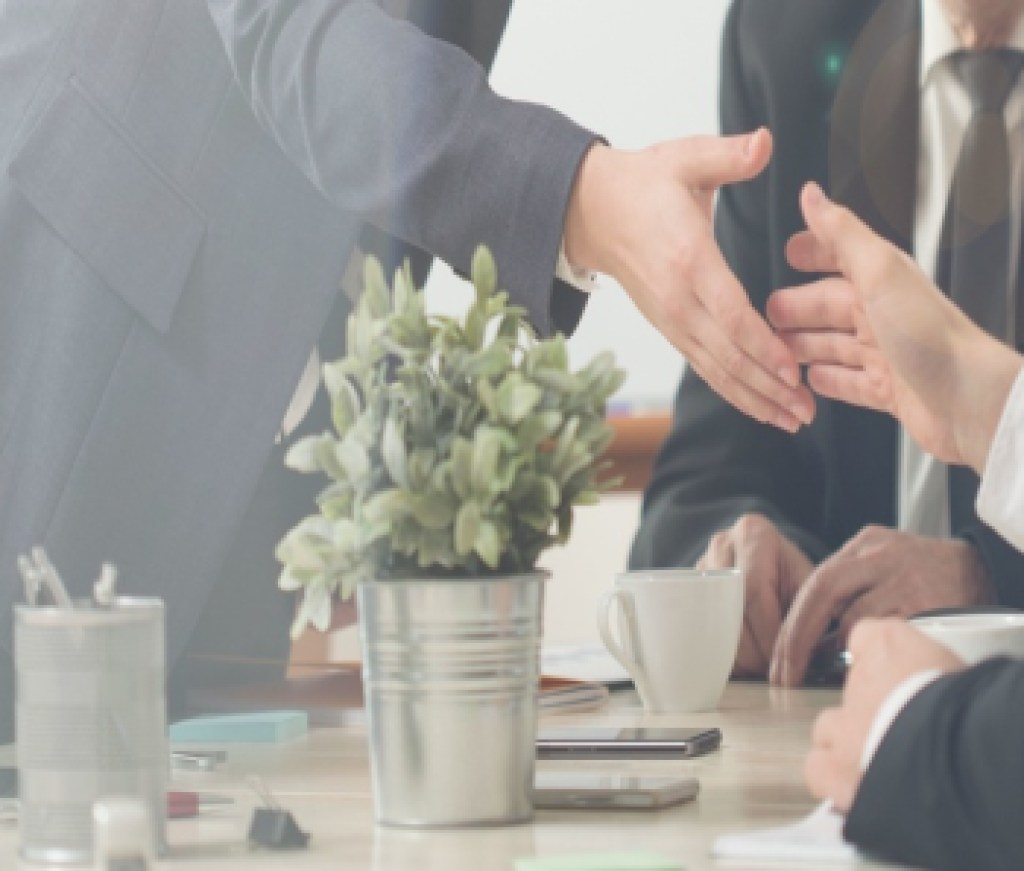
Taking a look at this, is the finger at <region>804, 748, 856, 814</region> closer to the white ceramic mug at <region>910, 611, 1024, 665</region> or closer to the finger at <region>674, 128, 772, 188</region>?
the white ceramic mug at <region>910, 611, 1024, 665</region>

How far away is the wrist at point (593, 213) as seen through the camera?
114 centimetres

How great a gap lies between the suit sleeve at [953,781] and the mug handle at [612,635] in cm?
45

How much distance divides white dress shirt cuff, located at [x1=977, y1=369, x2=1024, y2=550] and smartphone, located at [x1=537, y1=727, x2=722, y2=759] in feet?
0.68

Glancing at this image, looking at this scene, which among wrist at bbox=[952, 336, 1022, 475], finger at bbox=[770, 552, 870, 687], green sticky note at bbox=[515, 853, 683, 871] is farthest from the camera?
finger at bbox=[770, 552, 870, 687]

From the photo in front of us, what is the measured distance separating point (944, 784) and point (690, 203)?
57 cm

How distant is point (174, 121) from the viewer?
4.25 ft

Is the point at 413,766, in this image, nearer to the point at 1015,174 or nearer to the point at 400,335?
the point at 400,335

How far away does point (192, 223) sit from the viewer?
1270 millimetres

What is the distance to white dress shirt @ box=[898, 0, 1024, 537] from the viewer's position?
203 centimetres

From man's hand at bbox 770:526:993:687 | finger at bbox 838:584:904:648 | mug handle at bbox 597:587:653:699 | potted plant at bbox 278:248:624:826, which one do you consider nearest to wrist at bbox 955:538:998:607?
man's hand at bbox 770:526:993:687

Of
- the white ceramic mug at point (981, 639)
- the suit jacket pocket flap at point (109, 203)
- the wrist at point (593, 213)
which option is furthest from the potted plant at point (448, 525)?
the suit jacket pocket flap at point (109, 203)

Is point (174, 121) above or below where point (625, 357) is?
above

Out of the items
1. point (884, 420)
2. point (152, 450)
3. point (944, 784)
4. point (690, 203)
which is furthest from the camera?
point (884, 420)

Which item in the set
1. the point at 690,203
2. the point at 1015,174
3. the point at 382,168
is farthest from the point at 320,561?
the point at 1015,174
